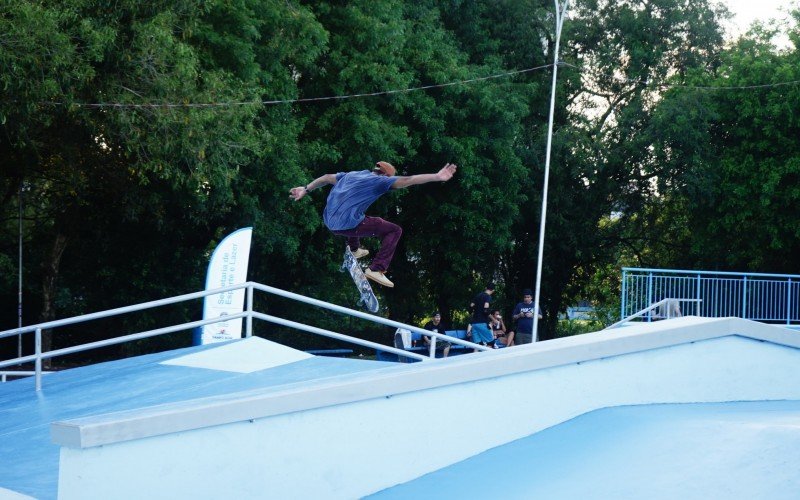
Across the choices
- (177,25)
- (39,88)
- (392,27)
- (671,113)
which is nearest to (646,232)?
(671,113)

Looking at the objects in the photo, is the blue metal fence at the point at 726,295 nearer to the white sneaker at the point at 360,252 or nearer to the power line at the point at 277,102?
the power line at the point at 277,102

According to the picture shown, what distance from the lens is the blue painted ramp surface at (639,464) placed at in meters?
5.03

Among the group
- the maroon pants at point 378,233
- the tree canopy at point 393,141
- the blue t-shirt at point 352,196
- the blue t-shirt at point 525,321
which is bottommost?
the blue t-shirt at point 525,321

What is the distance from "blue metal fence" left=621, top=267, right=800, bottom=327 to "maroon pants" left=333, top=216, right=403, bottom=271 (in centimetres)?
1305

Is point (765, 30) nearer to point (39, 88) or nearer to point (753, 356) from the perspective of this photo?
point (39, 88)

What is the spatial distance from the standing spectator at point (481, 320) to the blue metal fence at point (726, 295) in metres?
4.99

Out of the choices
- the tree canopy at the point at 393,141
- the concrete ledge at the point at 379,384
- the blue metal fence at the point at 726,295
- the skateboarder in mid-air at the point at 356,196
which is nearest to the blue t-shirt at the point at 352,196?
the skateboarder in mid-air at the point at 356,196

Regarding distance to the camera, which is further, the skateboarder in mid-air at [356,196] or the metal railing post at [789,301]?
the metal railing post at [789,301]

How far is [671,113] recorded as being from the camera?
98.5 ft

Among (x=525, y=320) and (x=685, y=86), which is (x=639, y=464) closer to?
(x=525, y=320)

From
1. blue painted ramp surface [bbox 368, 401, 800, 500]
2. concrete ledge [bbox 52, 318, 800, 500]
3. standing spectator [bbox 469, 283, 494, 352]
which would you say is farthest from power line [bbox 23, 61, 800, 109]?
blue painted ramp surface [bbox 368, 401, 800, 500]

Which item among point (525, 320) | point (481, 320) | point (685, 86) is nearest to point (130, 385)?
point (481, 320)

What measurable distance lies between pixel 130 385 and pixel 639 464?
5587 millimetres

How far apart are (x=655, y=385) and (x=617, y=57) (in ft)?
93.4
